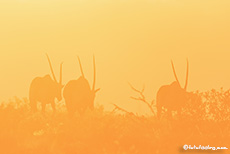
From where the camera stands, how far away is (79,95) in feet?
72.2

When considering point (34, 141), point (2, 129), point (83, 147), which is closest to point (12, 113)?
point (2, 129)

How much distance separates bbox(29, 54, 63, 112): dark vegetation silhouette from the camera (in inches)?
917

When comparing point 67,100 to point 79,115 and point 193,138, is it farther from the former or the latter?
point 193,138

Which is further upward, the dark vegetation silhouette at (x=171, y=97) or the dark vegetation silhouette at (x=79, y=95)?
the dark vegetation silhouette at (x=79, y=95)

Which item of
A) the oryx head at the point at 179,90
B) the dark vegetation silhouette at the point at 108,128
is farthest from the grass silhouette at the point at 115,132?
the oryx head at the point at 179,90

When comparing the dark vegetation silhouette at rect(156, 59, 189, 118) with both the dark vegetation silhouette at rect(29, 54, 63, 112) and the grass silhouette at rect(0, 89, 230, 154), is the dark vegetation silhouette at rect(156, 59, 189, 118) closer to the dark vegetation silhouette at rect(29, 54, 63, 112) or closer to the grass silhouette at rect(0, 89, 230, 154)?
the grass silhouette at rect(0, 89, 230, 154)

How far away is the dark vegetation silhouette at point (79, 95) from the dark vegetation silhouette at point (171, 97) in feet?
11.0

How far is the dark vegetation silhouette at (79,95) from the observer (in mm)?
22062

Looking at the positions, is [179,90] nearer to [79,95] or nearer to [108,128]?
[79,95]

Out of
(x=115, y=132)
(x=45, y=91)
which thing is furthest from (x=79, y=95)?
(x=115, y=132)

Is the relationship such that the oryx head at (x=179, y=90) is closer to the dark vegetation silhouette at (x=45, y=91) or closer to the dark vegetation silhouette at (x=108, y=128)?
the dark vegetation silhouette at (x=108, y=128)

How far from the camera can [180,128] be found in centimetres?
1916

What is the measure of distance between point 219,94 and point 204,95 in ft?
2.08

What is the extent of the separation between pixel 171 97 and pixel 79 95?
4.48 m
